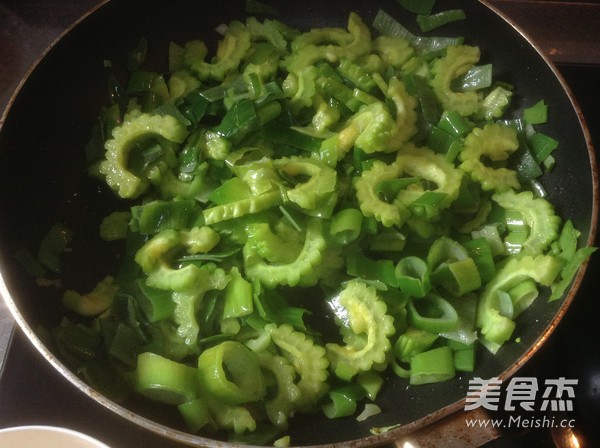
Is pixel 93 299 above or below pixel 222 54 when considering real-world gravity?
below

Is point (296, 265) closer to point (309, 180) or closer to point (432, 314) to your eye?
point (309, 180)

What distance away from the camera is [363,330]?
155cm

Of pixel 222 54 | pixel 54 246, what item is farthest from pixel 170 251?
pixel 222 54

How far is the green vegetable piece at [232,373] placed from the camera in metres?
1.43

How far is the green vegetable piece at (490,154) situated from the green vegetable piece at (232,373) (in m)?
0.77

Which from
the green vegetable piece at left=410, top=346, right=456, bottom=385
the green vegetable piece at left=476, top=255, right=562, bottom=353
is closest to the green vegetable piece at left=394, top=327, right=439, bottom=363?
the green vegetable piece at left=410, top=346, right=456, bottom=385

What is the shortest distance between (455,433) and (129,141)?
1120mm

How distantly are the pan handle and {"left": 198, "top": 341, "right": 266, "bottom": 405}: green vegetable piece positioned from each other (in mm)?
343

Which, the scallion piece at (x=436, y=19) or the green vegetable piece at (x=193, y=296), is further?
the scallion piece at (x=436, y=19)

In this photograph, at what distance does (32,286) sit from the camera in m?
1.59

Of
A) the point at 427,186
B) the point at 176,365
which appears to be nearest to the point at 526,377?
the point at 427,186

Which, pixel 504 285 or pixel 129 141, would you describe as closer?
pixel 504 285

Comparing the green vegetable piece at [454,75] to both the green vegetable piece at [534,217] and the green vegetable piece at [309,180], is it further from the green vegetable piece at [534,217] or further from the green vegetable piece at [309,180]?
the green vegetable piece at [309,180]

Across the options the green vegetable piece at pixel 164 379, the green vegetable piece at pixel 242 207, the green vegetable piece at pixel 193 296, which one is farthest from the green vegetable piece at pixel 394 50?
the green vegetable piece at pixel 164 379
